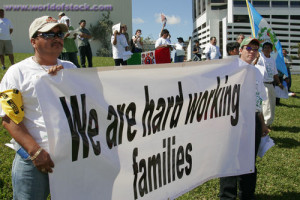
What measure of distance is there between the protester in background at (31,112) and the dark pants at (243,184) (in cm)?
200

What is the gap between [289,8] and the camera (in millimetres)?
47500

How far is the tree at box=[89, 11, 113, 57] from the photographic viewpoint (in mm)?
36500

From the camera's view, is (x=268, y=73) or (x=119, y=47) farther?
(x=119, y=47)

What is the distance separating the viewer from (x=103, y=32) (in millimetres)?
36625

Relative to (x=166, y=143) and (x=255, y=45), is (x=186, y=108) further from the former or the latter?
(x=255, y=45)

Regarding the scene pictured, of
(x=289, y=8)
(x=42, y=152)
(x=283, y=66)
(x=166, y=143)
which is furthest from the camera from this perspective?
(x=289, y=8)

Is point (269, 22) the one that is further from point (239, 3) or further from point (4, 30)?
point (4, 30)

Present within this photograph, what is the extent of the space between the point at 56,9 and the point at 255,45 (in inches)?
1450

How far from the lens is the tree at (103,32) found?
3650 centimetres

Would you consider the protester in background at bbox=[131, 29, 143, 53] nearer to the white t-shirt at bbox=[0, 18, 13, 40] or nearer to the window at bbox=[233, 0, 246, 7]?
the white t-shirt at bbox=[0, 18, 13, 40]

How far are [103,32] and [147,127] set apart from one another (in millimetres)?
35060

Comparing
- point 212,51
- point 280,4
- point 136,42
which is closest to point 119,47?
point 136,42

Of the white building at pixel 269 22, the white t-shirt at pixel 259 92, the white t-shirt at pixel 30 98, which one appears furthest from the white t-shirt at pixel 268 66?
the white building at pixel 269 22

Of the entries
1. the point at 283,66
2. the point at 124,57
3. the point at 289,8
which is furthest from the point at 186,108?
the point at 289,8
